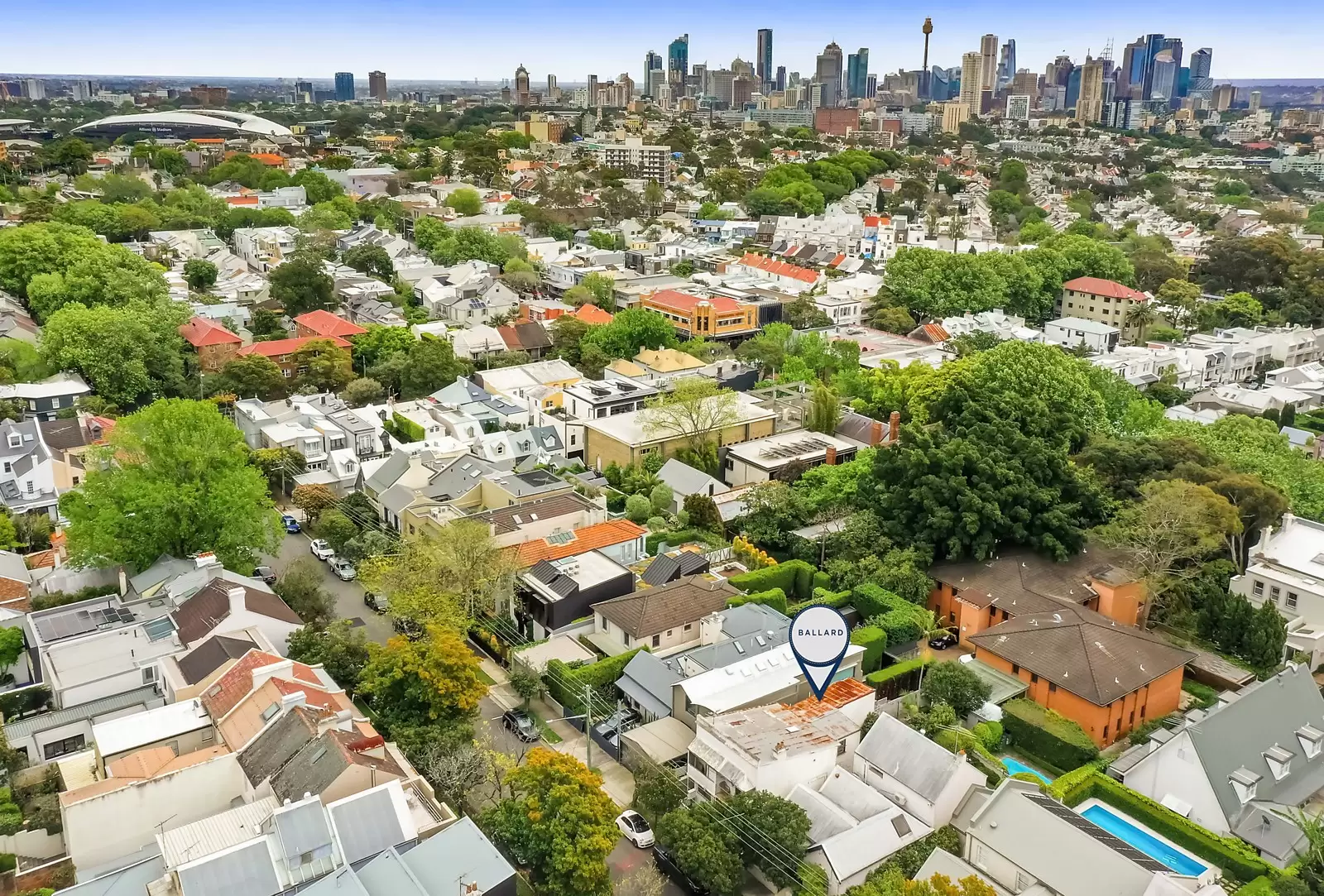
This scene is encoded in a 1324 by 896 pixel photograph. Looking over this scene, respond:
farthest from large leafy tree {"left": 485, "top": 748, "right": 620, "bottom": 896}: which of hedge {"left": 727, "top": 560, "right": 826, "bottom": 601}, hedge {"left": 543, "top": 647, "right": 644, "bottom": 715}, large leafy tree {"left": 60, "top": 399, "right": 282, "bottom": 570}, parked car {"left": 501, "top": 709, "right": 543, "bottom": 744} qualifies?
large leafy tree {"left": 60, "top": 399, "right": 282, "bottom": 570}

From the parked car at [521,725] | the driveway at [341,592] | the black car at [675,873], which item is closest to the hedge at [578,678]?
the parked car at [521,725]

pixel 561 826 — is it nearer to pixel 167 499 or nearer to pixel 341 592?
pixel 341 592

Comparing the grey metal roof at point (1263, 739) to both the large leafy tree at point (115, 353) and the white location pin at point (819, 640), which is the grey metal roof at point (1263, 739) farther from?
the large leafy tree at point (115, 353)

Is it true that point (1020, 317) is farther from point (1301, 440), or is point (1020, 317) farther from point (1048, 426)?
point (1048, 426)

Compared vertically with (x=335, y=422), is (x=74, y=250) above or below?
above

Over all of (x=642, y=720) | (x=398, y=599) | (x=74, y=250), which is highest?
(x=74, y=250)

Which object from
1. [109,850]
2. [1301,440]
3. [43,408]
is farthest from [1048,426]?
[43,408]
